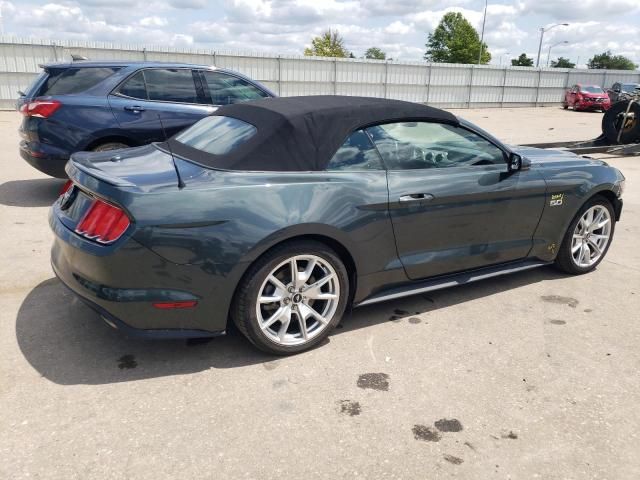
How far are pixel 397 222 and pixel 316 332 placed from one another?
0.88 metres

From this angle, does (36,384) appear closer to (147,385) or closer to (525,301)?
(147,385)

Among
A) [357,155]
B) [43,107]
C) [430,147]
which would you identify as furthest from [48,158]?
[430,147]

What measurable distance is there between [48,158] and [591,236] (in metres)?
5.94

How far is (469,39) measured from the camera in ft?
252

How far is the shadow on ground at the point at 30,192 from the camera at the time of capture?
6.70 m

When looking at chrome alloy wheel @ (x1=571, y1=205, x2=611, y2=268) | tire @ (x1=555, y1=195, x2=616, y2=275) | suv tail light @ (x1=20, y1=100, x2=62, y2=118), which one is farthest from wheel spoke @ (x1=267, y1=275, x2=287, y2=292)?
suv tail light @ (x1=20, y1=100, x2=62, y2=118)

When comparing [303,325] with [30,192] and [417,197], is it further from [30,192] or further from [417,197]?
[30,192]

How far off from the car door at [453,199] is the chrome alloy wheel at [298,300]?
580 millimetres

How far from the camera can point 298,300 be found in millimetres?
3277

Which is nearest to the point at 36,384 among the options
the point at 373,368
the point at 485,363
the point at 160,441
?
the point at 160,441

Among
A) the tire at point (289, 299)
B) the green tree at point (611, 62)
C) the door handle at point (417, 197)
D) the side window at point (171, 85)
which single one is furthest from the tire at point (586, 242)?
the green tree at point (611, 62)

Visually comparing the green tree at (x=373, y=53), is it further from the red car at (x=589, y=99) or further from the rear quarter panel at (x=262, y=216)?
the rear quarter panel at (x=262, y=216)

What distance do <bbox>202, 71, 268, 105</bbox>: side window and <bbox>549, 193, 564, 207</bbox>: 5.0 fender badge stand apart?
4.44 m

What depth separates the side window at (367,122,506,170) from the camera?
3.63m
